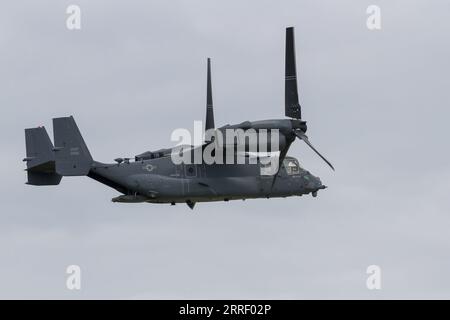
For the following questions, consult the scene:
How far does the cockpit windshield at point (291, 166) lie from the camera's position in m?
85.2

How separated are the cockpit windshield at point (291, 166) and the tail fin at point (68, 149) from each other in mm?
13656

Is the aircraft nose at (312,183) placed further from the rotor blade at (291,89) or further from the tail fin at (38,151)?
the tail fin at (38,151)

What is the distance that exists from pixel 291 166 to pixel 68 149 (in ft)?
49.4

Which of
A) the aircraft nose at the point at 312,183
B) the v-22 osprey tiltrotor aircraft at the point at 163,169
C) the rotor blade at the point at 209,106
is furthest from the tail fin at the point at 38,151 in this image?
the aircraft nose at the point at 312,183

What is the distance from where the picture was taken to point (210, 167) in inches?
3204

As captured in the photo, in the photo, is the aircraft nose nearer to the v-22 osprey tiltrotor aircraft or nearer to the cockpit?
the cockpit

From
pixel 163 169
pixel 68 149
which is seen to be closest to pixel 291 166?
pixel 163 169

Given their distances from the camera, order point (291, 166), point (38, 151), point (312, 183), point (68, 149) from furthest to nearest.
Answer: point (312, 183)
point (291, 166)
point (38, 151)
point (68, 149)

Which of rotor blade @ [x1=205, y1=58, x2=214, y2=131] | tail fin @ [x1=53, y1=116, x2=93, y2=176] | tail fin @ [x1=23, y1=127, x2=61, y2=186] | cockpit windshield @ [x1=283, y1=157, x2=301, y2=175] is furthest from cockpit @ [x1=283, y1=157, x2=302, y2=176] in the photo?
tail fin @ [x1=23, y1=127, x2=61, y2=186]

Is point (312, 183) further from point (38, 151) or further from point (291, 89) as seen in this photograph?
point (38, 151)

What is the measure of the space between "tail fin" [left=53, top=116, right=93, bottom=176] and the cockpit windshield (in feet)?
44.8

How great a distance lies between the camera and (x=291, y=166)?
8544 cm
